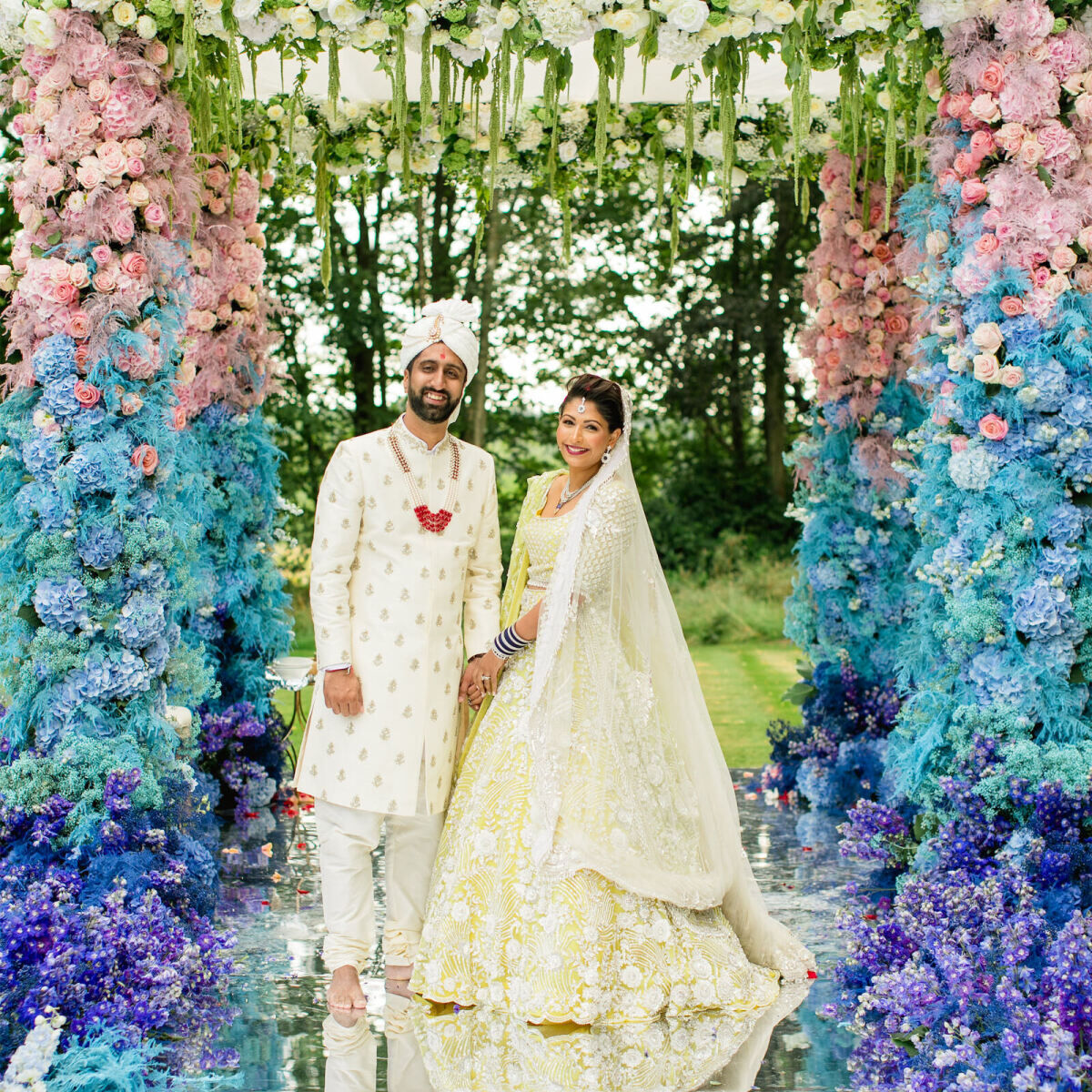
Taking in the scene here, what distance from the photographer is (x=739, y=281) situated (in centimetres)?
1439

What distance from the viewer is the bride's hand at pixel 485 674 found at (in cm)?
382

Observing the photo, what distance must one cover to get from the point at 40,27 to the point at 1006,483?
3.31 metres

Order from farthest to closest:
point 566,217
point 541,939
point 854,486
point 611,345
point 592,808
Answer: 1. point 611,345
2. point 854,486
3. point 566,217
4. point 592,808
5. point 541,939

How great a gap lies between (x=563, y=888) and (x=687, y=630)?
923cm

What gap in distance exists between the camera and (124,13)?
12.8 ft

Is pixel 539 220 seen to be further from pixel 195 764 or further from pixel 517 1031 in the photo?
pixel 517 1031

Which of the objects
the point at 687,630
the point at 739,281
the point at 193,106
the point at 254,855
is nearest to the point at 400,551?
the point at 193,106

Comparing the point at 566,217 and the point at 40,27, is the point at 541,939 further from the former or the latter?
the point at 40,27

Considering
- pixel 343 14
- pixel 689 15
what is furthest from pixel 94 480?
pixel 689 15

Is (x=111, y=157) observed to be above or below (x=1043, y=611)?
above

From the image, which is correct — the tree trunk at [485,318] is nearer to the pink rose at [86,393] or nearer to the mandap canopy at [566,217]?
the mandap canopy at [566,217]

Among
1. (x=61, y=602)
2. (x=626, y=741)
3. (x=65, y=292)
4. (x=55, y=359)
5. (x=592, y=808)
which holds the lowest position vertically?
(x=592, y=808)

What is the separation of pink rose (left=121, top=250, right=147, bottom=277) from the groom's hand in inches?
57.6

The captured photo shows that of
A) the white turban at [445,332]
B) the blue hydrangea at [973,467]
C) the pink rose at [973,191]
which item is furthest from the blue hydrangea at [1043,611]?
the white turban at [445,332]
